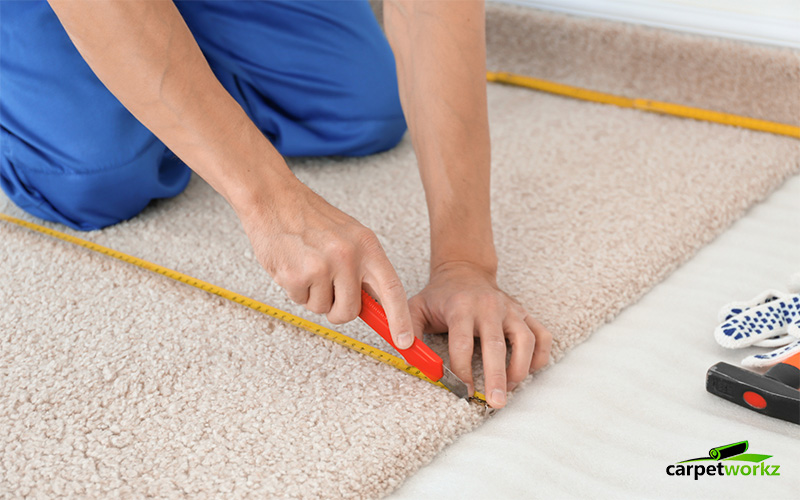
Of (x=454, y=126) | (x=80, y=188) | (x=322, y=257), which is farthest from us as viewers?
(x=80, y=188)

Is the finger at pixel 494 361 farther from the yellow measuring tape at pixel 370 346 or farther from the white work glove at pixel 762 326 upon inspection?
the white work glove at pixel 762 326

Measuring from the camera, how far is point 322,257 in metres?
0.86

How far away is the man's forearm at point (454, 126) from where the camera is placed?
1.10m

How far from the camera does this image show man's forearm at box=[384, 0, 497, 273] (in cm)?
110

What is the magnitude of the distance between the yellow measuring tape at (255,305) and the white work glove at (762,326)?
0.38 metres

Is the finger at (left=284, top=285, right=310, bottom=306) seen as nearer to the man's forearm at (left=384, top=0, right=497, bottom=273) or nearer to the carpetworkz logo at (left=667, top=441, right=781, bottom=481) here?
the man's forearm at (left=384, top=0, right=497, bottom=273)

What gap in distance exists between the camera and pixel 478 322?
99cm

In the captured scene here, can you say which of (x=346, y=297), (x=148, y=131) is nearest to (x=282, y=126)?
(x=148, y=131)

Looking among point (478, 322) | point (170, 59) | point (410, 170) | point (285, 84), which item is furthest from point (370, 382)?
point (285, 84)

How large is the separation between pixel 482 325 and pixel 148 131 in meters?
0.78

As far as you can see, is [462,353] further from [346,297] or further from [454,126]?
[454,126]

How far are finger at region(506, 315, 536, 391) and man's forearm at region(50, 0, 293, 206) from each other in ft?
1.20

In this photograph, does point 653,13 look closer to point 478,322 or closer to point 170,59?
point 478,322

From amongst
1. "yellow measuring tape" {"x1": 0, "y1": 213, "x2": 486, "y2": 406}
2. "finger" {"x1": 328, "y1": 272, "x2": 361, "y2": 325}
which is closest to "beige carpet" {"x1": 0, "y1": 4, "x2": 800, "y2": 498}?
"yellow measuring tape" {"x1": 0, "y1": 213, "x2": 486, "y2": 406}
